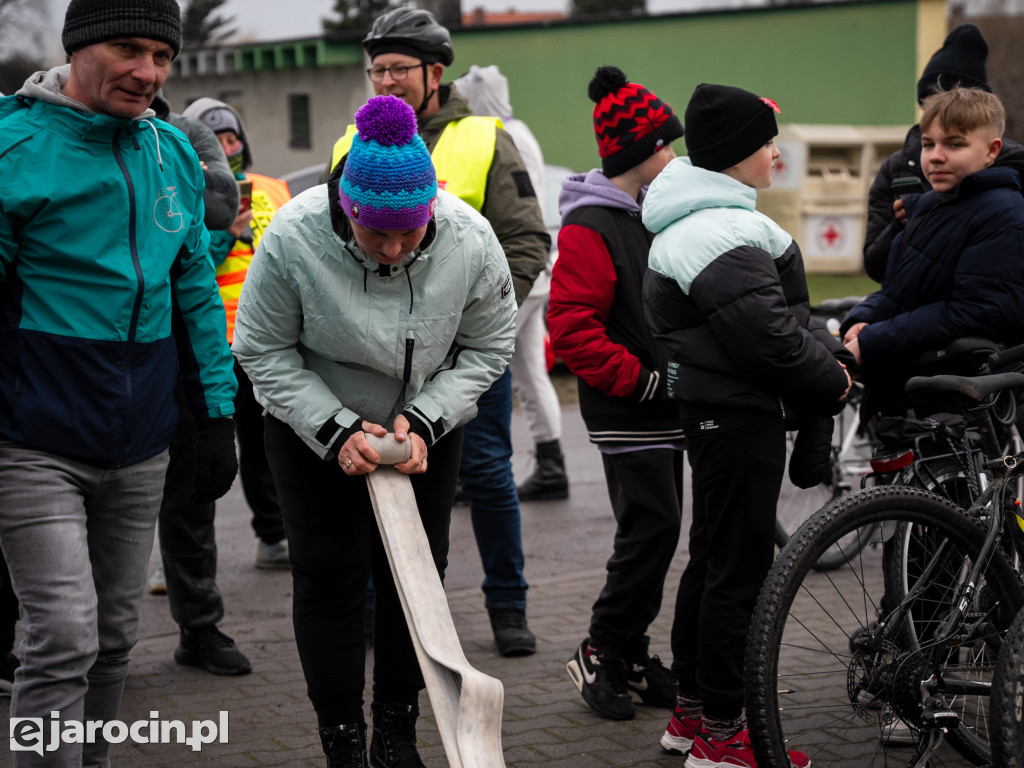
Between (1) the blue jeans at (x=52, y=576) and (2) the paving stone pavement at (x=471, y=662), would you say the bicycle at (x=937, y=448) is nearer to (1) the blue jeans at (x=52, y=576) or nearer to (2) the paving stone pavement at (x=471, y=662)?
(2) the paving stone pavement at (x=471, y=662)

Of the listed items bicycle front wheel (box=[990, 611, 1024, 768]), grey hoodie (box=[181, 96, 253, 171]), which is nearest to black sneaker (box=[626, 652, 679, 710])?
bicycle front wheel (box=[990, 611, 1024, 768])

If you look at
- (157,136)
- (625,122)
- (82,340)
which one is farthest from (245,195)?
(82,340)

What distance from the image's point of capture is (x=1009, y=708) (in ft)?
10.2

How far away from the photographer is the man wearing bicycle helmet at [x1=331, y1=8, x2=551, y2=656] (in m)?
Result: 5.12

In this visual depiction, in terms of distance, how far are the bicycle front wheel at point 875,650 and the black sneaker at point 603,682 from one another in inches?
23.9

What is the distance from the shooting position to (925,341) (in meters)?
4.27

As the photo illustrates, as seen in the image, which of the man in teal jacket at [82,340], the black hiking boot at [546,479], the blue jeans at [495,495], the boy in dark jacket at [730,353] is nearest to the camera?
the man in teal jacket at [82,340]

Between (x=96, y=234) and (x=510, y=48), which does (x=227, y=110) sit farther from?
(x=510, y=48)

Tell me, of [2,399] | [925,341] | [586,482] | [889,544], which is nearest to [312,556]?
[2,399]

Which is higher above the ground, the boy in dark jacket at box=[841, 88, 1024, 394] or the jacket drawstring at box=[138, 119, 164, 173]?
the jacket drawstring at box=[138, 119, 164, 173]

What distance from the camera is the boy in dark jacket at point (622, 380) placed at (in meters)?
4.44

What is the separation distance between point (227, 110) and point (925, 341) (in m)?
3.54

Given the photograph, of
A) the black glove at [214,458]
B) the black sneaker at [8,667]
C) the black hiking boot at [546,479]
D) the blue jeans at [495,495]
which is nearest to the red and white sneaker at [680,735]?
the blue jeans at [495,495]

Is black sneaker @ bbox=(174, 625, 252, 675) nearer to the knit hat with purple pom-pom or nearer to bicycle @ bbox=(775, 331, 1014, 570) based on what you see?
bicycle @ bbox=(775, 331, 1014, 570)
